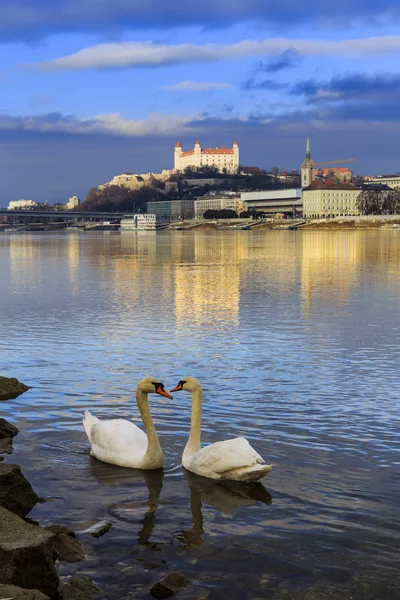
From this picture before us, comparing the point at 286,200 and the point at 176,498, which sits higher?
the point at 286,200

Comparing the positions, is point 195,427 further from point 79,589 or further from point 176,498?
point 79,589

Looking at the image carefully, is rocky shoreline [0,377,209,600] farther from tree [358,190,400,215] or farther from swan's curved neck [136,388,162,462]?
tree [358,190,400,215]

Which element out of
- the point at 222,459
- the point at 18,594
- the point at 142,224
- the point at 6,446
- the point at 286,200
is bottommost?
the point at 6,446

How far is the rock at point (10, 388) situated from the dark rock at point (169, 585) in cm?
530

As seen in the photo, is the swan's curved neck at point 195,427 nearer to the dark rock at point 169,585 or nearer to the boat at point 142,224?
the dark rock at point 169,585

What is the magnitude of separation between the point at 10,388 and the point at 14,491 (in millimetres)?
4237

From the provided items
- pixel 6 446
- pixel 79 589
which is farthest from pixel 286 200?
pixel 79 589

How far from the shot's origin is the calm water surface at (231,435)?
200 inches

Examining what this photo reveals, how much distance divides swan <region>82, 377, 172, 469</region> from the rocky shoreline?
115 centimetres

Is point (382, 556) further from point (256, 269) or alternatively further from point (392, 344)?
point (256, 269)

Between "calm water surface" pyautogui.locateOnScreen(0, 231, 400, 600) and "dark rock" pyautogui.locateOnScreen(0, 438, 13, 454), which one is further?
"dark rock" pyautogui.locateOnScreen(0, 438, 13, 454)

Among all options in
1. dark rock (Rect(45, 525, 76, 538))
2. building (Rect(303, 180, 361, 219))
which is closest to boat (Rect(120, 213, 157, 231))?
building (Rect(303, 180, 361, 219))

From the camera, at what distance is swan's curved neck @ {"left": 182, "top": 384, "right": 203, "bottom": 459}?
22.2ft

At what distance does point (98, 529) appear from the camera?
5512mm
